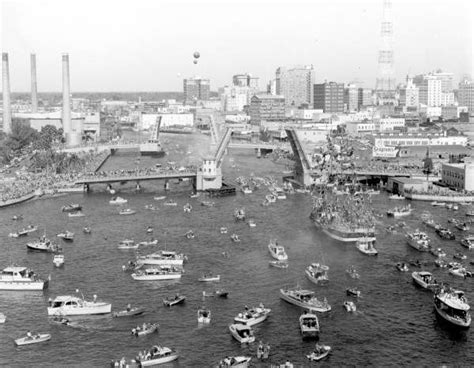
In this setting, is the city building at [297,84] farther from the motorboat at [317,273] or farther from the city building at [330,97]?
the motorboat at [317,273]

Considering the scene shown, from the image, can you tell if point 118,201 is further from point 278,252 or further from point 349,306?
point 349,306

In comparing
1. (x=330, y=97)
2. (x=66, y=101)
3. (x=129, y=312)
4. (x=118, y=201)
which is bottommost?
(x=129, y=312)

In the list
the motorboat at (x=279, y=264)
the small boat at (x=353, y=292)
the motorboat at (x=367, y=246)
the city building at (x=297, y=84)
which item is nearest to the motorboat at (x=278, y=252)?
the motorboat at (x=279, y=264)

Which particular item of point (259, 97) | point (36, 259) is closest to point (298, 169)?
point (36, 259)

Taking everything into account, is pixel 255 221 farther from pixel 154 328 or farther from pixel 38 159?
pixel 38 159

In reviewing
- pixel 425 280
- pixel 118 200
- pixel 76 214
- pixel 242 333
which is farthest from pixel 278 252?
pixel 118 200

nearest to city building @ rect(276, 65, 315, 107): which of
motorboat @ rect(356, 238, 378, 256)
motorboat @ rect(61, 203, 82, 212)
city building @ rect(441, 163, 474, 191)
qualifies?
city building @ rect(441, 163, 474, 191)
